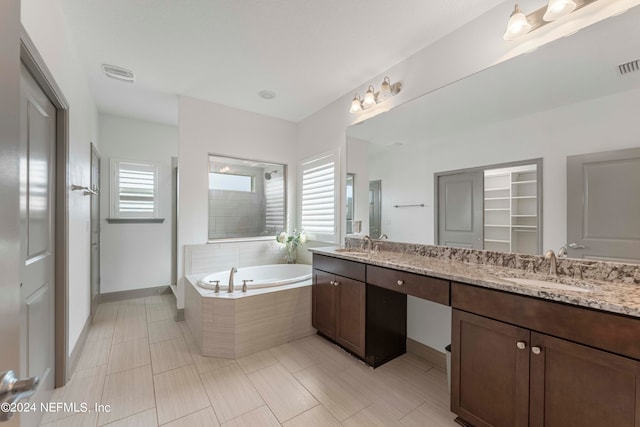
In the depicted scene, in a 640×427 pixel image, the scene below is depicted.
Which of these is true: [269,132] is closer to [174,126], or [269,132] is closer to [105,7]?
[174,126]

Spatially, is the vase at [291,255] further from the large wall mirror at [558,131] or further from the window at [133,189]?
the window at [133,189]

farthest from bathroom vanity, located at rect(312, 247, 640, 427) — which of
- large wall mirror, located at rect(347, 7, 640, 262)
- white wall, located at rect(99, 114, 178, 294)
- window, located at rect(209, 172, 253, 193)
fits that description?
white wall, located at rect(99, 114, 178, 294)

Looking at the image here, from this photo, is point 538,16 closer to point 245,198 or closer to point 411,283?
point 411,283

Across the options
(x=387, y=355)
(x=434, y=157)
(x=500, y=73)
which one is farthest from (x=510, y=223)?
(x=387, y=355)

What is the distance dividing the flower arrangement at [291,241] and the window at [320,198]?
0.12m

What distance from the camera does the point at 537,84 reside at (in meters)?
1.56

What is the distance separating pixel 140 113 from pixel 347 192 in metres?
2.95

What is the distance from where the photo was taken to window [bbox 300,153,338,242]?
10.2 feet

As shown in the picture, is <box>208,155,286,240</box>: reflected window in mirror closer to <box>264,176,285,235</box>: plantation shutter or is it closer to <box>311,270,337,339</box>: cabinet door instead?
<box>264,176,285,235</box>: plantation shutter

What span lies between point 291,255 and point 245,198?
3.35 feet

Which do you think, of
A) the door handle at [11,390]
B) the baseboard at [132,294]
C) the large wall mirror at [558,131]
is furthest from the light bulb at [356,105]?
the baseboard at [132,294]

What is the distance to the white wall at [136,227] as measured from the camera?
3502mm

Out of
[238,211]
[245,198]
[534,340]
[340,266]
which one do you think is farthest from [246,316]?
[534,340]

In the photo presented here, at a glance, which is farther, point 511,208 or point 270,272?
point 270,272
